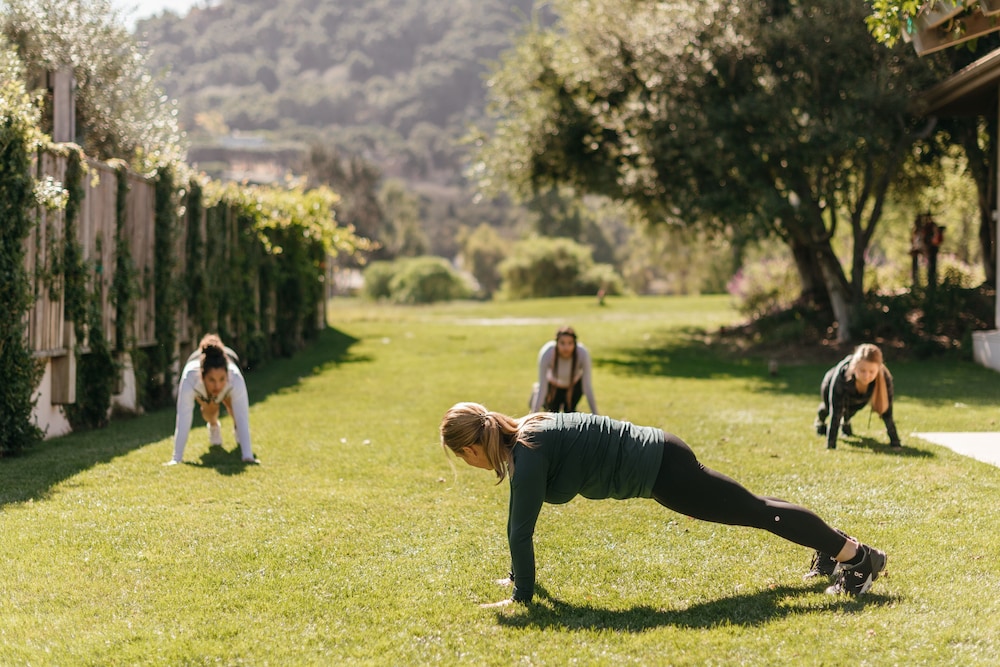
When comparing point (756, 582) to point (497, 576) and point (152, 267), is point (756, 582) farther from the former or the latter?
point (152, 267)

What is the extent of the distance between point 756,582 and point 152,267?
31.7ft

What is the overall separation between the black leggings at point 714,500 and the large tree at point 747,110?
42.5ft

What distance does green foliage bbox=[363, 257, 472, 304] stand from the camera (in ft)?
149

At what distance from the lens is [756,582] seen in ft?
17.8

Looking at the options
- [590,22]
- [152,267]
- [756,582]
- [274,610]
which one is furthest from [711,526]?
[590,22]

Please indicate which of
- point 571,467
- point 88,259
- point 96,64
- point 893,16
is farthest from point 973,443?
point 96,64

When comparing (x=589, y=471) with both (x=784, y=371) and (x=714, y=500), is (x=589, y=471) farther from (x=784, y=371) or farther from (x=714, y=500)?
(x=784, y=371)

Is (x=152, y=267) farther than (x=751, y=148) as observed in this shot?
No

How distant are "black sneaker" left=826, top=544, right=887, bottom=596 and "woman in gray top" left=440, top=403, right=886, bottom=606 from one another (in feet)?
0.51

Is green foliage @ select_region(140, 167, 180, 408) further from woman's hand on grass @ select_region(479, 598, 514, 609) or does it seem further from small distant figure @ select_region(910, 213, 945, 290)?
small distant figure @ select_region(910, 213, 945, 290)

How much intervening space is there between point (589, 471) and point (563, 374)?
5.18 meters

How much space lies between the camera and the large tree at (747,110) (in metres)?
16.8

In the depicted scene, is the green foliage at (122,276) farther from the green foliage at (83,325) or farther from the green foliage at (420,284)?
the green foliage at (420,284)

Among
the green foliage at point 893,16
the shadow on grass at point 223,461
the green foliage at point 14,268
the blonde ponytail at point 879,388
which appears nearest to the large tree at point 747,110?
the blonde ponytail at point 879,388
